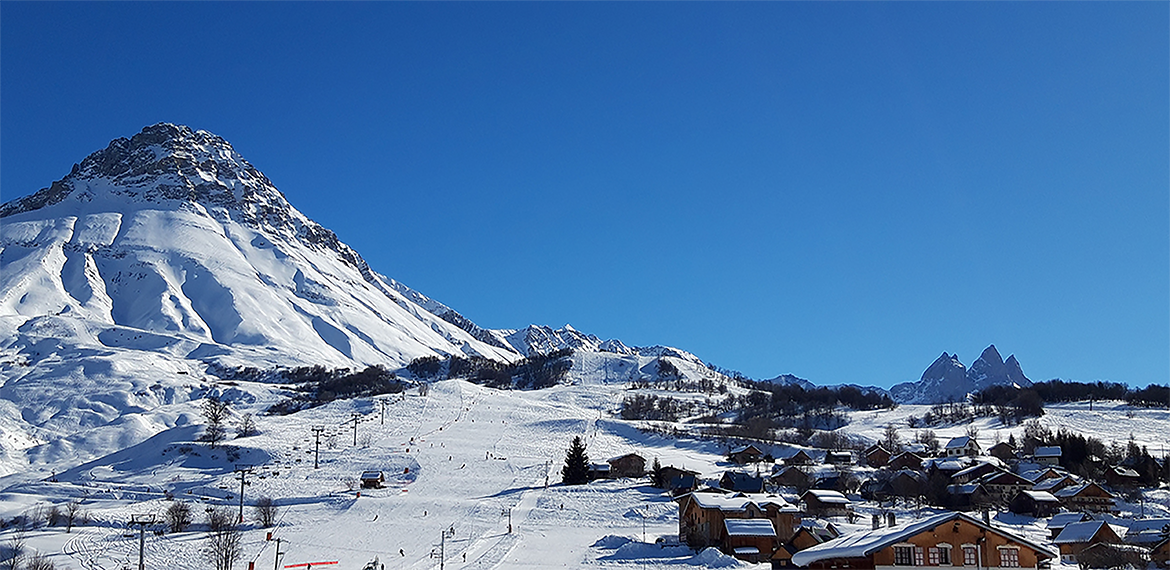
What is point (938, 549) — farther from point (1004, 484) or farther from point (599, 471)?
point (1004, 484)

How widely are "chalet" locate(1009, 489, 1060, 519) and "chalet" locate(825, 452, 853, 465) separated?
95.6 feet

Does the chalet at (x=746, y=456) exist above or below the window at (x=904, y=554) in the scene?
below

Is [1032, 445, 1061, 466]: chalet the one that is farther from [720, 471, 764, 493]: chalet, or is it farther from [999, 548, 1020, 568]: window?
[999, 548, 1020, 568]: window

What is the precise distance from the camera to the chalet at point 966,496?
75.6 metres

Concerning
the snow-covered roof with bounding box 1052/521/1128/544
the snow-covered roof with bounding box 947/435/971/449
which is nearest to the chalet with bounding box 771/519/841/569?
the snow-covered roof with bounding box 1052/521/1128/544

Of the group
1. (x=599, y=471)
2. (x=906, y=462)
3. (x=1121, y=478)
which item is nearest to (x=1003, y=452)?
(x=906, y=462)

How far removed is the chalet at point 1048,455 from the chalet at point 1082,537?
46.1 meters

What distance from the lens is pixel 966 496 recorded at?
77.4 meters

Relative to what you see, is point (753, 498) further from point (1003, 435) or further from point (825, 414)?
point (825, 414)

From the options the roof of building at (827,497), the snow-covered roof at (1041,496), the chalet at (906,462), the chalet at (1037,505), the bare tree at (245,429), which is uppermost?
the bare tree at (245,429)

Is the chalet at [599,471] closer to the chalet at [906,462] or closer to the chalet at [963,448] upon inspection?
the chalet at [906,462]

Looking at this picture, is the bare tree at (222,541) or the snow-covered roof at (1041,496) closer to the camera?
the bare tree at (222,541)

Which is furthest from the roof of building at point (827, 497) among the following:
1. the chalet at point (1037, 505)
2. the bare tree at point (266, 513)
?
the bare tree at point (266, 513)

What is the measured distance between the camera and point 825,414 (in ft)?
525
